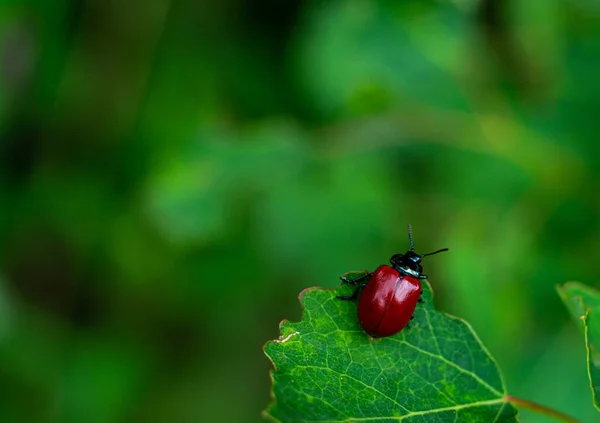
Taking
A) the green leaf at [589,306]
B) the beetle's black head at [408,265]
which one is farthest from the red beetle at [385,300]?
the green leaf at [589,306]

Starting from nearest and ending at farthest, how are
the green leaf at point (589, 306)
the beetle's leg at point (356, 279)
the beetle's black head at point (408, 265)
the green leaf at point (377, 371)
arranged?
1. the green leaf at point (377, 371)
2. the beetle's leg at point (356, 279)
3. the green leaf at point (589, 306)
4. the beetle's black head at point (408, 265)

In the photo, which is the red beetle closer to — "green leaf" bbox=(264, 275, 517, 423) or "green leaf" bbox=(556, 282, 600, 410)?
"green leaf" bbox=(264, 275, 517, 423)

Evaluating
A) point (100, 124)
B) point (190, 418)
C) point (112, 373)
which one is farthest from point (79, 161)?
point (190, 418)

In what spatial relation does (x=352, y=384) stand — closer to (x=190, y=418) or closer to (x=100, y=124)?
(x=190, y=418)

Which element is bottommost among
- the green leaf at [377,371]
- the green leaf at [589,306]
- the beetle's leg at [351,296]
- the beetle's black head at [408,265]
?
the green leaf at [377,371]

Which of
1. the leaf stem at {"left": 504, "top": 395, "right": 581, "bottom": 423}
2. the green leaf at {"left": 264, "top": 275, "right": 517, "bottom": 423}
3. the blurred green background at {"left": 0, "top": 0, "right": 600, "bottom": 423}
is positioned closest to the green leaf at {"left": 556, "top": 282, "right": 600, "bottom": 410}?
the leaf stem at {"left": 504, "top": 395, "right": 581, "bottom": 423}

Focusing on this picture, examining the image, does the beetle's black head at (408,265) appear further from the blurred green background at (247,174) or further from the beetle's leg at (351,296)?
the blurred green background at (247,174)
